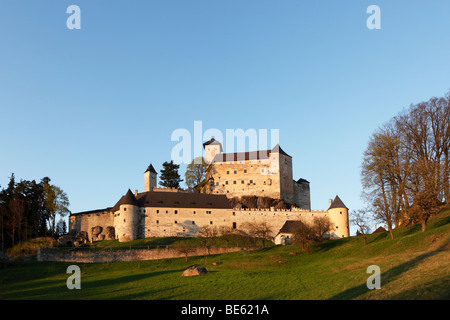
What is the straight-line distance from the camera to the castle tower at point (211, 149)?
339 feet

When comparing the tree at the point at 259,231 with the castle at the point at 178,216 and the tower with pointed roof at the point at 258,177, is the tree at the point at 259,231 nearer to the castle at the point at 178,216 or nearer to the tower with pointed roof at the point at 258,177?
the castle at the point at 178,216

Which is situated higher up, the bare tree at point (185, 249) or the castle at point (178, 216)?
the castle at point (178, 216)

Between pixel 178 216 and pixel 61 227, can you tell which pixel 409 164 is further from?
pixel 61 227

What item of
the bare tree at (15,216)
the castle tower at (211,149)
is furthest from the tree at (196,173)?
the bare tree at (15,216)

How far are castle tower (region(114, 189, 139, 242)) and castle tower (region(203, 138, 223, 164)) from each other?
32.6m

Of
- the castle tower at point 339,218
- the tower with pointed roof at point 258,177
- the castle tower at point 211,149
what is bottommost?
the castle tower at point 339,218

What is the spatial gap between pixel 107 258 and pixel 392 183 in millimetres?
38041

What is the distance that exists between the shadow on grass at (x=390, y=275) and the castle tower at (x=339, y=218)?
4151 centimetres

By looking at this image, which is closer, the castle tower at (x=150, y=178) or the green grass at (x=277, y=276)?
the green grass at (x=277, y=276)

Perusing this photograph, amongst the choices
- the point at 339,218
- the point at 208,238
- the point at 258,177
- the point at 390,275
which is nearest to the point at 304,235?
the point at 208,238

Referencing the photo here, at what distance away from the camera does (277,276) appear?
34625 mm

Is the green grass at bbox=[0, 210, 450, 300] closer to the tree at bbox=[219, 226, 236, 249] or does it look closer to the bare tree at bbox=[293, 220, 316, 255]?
the bare tree at bbox=[293, 220, 316, 255]

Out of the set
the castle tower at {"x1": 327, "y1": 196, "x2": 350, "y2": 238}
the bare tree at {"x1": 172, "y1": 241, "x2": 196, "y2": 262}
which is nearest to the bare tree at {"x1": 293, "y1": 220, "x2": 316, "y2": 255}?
the bare tree at {"x1": 172, "y1": 241, "x2": 196, "y2": 262}

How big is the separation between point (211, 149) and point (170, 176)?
1290 cm
